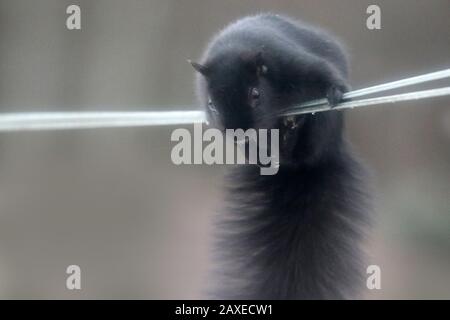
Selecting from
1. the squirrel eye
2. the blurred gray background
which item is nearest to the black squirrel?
the squirrel eye

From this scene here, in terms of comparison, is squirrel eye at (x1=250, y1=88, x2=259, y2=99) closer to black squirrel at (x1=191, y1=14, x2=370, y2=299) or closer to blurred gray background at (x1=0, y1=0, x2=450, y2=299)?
black squirrel at (x1=191, y1=14, x2=370, y2=299)

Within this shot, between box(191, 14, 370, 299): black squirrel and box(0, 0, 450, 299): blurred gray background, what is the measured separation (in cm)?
111

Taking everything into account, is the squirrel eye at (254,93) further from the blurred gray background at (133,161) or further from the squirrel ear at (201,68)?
the blurred gray background at (133,161)

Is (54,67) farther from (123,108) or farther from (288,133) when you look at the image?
(288,133)

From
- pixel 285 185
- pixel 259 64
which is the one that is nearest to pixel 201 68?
pixel 259 64

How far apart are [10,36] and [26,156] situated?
386 mm

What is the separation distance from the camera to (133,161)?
8.76 feet

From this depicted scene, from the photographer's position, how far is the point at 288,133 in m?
1.32

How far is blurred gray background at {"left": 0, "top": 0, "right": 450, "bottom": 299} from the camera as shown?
2572 mm

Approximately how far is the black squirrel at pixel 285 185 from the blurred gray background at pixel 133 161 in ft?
3.64

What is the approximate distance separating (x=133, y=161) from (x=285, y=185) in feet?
4.43

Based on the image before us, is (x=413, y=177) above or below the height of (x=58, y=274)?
above

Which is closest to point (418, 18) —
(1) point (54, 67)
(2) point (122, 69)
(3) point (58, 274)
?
(2) point (122, 69)

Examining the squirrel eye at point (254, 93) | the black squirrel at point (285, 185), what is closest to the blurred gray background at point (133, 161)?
the black squirrel at point (285, 185)
